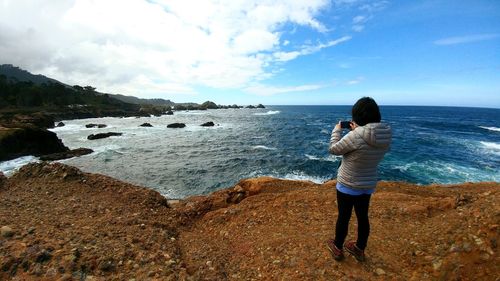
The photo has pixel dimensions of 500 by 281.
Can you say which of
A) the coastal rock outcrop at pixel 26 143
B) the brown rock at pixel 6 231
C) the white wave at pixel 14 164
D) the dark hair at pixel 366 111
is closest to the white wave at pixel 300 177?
the dark hair at pixel 366 111

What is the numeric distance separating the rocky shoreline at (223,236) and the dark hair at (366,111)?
2.37 metres

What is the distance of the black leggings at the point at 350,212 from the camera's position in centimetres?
407

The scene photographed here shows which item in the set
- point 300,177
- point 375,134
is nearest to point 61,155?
point 300,177

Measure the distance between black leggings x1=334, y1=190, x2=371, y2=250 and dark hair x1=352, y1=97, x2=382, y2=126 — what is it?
110 centimetres

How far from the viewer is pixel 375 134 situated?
12.3 feet

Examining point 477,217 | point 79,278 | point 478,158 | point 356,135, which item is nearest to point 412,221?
point 477,217

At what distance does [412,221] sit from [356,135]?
153 inches

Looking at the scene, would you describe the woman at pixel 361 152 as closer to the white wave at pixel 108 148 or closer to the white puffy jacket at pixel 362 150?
the white puffy jacket at pixel 362 150

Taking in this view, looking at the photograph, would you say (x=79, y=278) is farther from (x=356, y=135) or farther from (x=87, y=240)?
(x=356, y=135)

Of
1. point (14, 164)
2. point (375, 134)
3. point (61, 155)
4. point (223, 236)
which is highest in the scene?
point (375, 134)

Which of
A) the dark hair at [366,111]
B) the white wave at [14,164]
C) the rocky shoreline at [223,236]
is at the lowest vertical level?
the white wave at [14,164]

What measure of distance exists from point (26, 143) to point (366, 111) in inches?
1338

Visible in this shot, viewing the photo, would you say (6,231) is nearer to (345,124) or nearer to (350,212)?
(350,212)

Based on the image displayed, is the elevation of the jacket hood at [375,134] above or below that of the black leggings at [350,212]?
above
